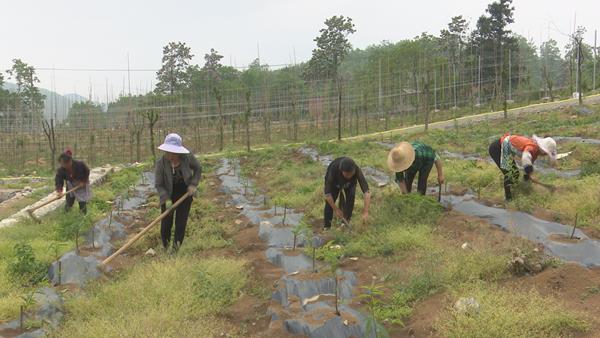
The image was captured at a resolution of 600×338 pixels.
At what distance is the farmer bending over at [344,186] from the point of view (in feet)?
16.5

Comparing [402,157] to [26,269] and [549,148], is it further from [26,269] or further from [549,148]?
[26,269]

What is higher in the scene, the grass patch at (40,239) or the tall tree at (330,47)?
the tall tree at (330,47)

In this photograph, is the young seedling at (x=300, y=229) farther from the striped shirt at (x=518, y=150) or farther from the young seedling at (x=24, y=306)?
the striped shirt at (x=518, y=150)

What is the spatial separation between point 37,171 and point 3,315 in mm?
16245

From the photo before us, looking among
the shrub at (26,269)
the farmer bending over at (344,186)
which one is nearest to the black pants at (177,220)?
the shrub at (26,269)

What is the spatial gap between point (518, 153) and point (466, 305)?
300 centimetres

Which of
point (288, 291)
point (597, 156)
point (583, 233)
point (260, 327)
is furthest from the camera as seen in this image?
point (597, 156)

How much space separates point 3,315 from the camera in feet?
11.1

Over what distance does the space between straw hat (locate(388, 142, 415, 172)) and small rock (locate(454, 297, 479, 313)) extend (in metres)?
2.63

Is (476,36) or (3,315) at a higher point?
(476,36)

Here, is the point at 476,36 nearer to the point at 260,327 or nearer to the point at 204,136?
the point at 204,136

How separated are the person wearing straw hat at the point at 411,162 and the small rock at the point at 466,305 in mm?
2623

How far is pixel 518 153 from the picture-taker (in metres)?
5.43

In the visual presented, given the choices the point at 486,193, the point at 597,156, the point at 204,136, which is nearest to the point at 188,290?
the point at 486,193
